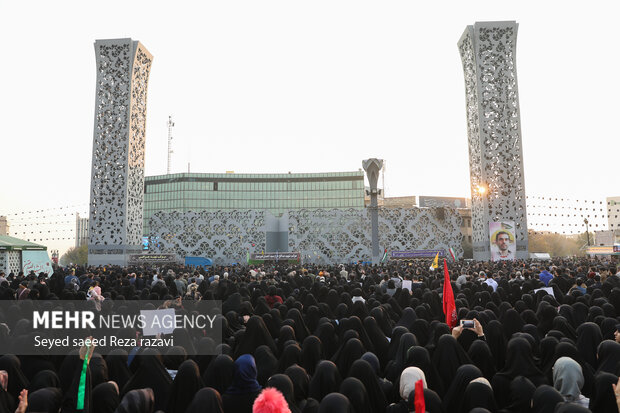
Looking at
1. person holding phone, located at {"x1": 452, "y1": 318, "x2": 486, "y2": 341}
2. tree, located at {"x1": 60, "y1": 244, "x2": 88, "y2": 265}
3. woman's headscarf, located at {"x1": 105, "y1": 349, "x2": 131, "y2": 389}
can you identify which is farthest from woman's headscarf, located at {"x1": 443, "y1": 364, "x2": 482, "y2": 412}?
tree, located at {"x1": 60, "y1": 244, "x2": 88, "y2": 265}

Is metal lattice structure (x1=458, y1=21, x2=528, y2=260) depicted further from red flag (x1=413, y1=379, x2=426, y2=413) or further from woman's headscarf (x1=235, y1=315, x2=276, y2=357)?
red flag (x1=413, y1=379, x2=426, y2=413)

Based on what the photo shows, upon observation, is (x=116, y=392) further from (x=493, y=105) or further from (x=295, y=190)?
(x=295, y=190)

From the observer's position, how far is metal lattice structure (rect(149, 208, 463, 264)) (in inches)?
1519

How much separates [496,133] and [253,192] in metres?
49.9

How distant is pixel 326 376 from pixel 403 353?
1.49 meters

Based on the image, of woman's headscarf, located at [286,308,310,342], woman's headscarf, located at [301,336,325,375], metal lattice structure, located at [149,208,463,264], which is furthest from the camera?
metal lattice structure, located at [149,208,463,264]

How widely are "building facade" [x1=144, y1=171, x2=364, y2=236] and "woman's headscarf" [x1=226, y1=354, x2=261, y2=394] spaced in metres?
72.5

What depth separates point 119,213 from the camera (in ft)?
117

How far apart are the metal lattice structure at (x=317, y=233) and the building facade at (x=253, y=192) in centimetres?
3586

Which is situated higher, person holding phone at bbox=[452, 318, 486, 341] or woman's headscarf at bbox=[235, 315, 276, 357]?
person holding phone at bbox=[452, 318, 486, 341]

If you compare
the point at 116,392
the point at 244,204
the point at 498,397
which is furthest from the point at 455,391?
the point at 244,204

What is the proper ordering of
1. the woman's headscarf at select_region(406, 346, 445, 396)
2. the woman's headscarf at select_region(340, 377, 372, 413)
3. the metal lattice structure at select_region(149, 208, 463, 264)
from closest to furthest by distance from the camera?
the woman's headscarf at select_region(340, 377, 372, 413)
the woman's headscarf at select_region(406, 346, 445, 396)
the metal lattice structure at select_region(149, 208, 463, 264)

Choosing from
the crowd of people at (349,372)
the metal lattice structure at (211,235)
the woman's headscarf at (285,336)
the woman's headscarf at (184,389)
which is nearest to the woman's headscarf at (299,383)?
the crowd of people at (349,372)

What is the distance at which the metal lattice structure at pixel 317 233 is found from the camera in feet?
127
